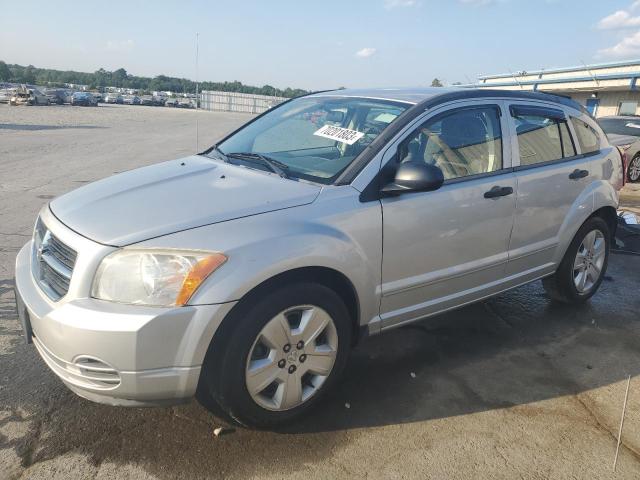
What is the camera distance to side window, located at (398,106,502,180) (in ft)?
10.3

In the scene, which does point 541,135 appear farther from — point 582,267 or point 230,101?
point 230,101

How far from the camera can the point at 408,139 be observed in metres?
3.05

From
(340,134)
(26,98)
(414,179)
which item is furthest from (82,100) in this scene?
(414,179)

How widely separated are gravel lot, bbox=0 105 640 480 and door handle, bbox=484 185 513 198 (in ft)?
3.65

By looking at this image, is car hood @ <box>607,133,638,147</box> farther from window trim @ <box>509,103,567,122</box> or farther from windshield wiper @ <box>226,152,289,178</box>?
windshield wiper @ <box>226,152,289,178</box>

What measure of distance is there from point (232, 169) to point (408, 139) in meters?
1.08

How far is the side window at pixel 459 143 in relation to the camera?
3.14 metres

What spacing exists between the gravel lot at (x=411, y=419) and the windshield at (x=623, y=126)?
32.5 feet

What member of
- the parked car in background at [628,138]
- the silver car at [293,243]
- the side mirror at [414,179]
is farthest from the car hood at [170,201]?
the parked car in background at [628,138]

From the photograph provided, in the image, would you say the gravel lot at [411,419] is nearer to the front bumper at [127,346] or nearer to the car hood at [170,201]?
the front bumper at [127,346]

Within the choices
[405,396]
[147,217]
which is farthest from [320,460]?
[147,217]

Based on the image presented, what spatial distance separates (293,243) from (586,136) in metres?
3.13

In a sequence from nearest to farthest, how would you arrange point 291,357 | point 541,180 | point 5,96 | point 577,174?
point 291,357 → point 541,180 → point 577,174 → point 5,96

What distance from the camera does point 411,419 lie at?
2.83 m
